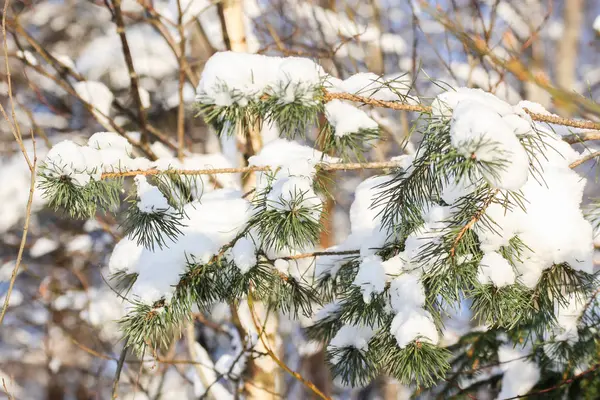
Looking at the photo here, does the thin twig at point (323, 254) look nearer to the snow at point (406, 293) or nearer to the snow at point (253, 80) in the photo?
the snow at point (406, 293)

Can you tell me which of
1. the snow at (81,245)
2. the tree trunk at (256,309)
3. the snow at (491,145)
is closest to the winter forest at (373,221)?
the snow at (491,145)

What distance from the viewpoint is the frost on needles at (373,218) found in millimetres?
953

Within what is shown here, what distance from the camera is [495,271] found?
41.3 inches

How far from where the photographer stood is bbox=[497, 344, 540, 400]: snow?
1.90 metres

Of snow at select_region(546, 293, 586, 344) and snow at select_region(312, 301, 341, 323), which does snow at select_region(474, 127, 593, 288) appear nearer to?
snow at select_region(546, 293, 586, 344)

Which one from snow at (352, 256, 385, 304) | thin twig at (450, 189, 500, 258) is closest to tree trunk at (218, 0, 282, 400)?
snow at (352, 256, 385, 304)

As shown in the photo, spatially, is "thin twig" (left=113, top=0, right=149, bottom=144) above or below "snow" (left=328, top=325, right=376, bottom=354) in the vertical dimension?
above

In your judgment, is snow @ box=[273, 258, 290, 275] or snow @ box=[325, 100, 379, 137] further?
snow @ box=[273, 258, 290, 275]

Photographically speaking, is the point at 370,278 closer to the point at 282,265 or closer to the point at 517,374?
the point at 282,265

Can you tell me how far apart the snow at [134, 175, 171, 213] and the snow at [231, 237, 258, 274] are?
7.7 inches

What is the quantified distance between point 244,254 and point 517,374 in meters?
1.27

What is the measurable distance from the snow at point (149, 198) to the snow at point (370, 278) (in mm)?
500

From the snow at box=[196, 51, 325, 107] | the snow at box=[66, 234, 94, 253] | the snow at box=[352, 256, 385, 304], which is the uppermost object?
the snow at box=[66, 234, 94, 253]

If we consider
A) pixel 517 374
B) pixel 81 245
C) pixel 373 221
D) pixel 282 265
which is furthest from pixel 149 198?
pixel 81 245
